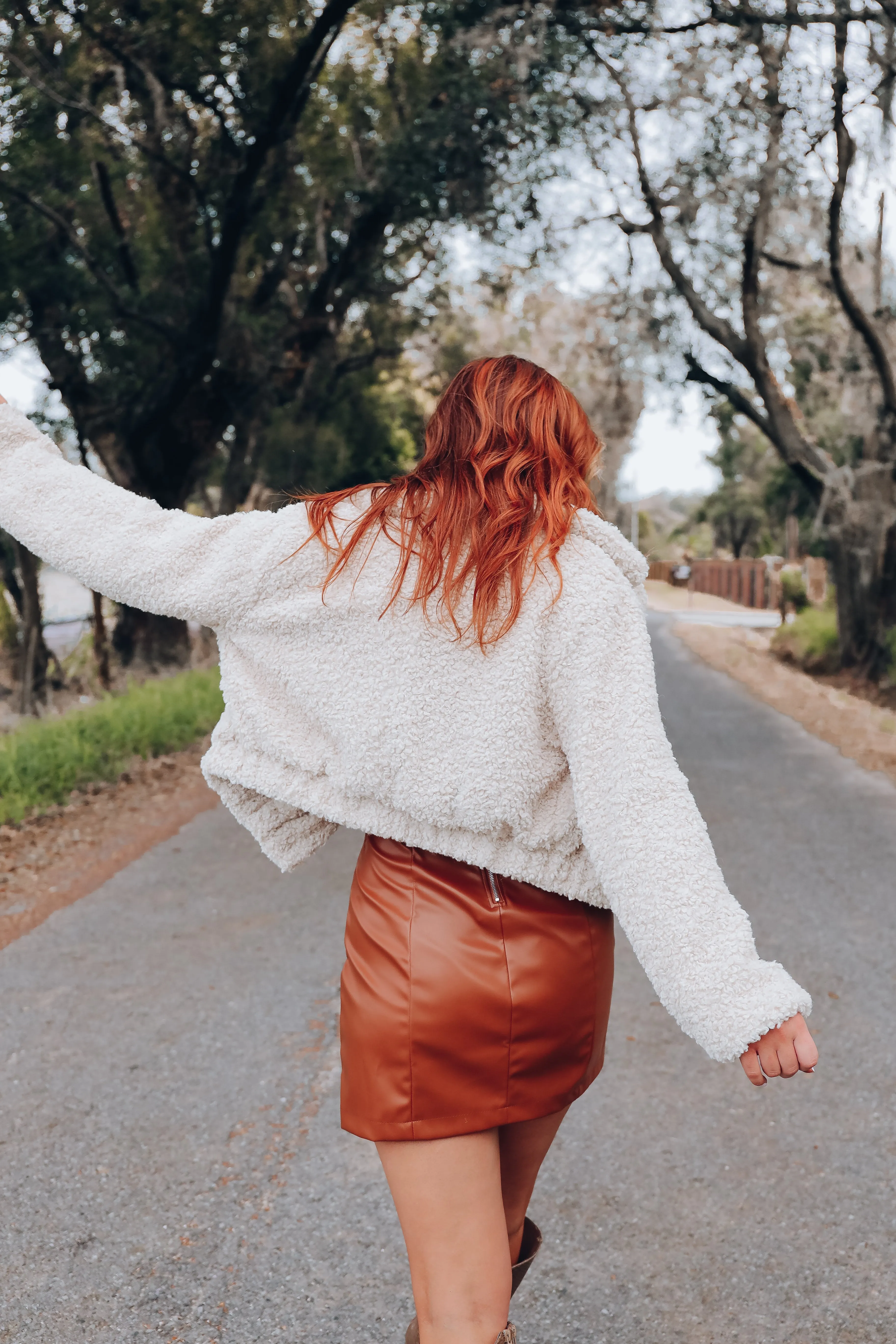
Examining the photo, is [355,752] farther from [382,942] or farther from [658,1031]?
[658,1031]

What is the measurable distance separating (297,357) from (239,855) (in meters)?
10.1

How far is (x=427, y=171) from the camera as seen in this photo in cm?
1291

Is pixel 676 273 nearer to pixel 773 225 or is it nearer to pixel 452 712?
pixel 773 225

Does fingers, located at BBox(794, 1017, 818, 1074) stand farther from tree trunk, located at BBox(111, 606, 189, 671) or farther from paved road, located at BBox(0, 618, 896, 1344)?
tree trunk, located at BBox(111, 606, 189, 671)

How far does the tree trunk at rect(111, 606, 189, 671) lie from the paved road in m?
9.89

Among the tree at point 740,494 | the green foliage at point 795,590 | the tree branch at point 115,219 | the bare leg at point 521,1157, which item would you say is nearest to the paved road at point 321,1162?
the bare leg at point 521,1157

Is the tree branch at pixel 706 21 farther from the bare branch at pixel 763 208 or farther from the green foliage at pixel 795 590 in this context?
the green foliage at pixel 795 590

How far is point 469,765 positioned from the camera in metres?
1.68

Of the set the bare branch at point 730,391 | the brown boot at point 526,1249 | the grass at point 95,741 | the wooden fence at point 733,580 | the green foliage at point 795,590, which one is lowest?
the wooden fence at point 733,580

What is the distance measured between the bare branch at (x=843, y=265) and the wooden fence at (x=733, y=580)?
26.3m

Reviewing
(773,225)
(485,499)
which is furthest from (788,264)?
(485,499)

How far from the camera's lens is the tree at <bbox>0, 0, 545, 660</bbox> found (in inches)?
450

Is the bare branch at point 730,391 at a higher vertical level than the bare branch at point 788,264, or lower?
lower

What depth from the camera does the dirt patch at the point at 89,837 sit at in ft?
20.4
